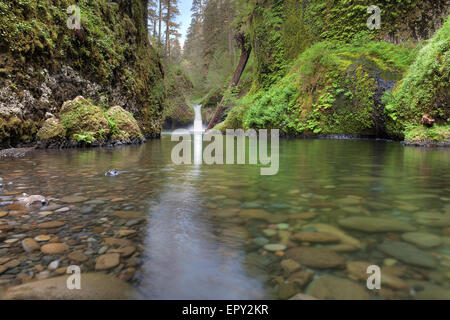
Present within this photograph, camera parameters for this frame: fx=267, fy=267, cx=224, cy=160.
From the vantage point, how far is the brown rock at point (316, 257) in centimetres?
134

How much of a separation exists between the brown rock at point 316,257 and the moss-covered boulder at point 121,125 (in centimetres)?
923

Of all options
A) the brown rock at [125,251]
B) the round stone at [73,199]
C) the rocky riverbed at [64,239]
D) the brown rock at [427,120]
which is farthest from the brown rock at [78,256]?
the brown rock at [427,120]

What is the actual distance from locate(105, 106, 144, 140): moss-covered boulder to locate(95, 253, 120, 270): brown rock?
28.9 ft

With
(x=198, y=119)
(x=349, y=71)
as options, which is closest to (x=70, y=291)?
(x=349, y=71)

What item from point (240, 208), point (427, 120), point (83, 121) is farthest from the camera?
point (83, 121)

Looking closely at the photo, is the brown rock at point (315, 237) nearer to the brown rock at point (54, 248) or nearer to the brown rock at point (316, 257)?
the brown rock at point (316, 257)

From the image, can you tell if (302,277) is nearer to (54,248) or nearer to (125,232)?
(125,232)

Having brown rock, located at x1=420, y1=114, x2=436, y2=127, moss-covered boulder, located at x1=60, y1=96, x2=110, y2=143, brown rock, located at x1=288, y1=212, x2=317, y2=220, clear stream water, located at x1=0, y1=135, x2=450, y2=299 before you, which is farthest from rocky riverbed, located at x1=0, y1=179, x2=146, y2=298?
brown rock, located at x1=420, y1=114, x2=436, y2=127

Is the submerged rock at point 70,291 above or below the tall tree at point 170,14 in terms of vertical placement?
below

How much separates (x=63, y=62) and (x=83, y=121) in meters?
2.13

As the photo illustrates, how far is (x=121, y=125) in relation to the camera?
10.4 meters
